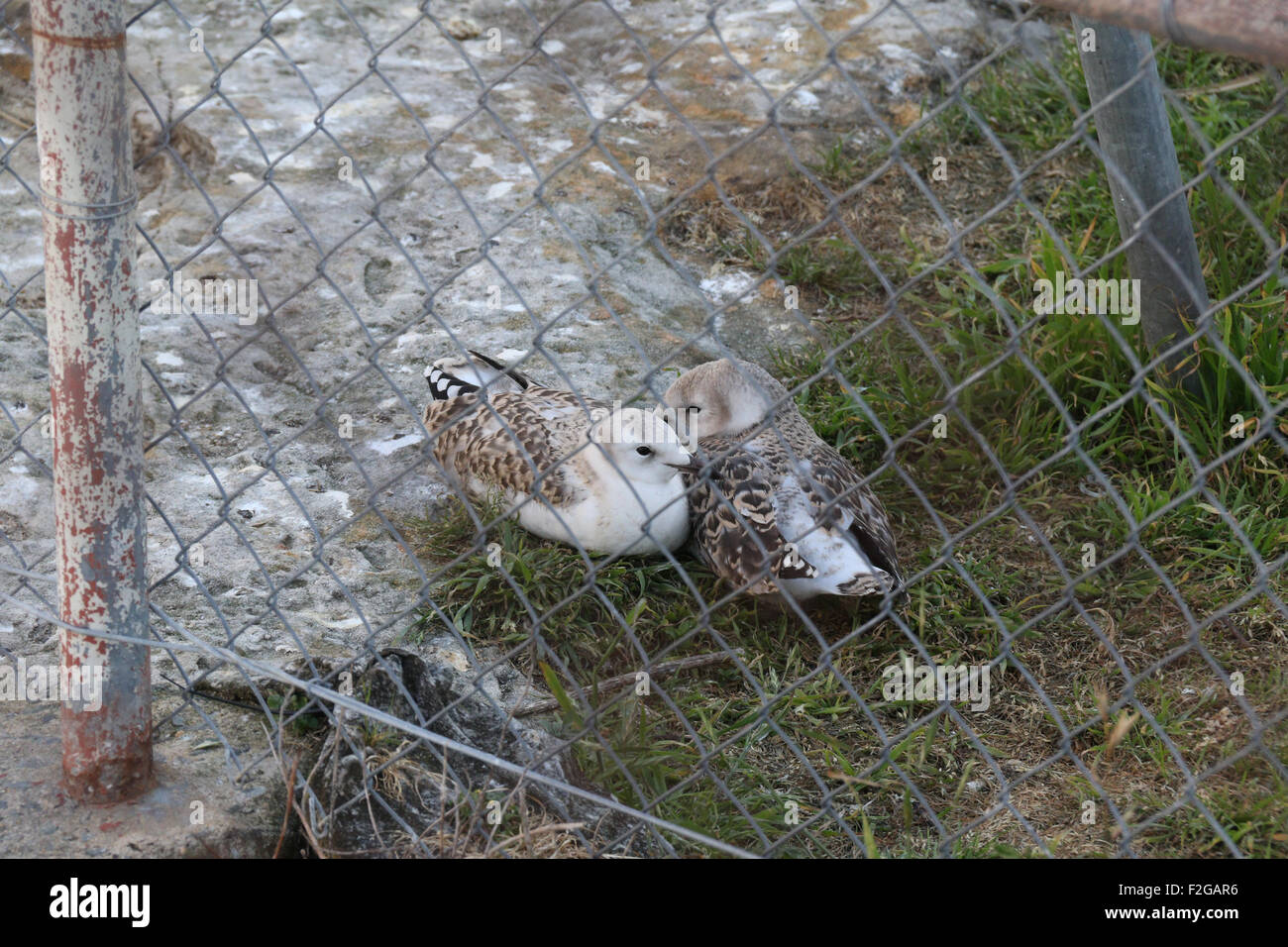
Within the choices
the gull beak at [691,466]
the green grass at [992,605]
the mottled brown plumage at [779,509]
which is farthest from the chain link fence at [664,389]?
the gull beak at [691,466]

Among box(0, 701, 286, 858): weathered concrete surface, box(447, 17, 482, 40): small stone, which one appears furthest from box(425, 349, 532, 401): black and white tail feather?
box(447, 17, 482, 40): small stone

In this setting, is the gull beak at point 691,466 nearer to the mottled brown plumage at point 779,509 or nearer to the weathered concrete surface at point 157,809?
the mottled brown plumage at point 779,509

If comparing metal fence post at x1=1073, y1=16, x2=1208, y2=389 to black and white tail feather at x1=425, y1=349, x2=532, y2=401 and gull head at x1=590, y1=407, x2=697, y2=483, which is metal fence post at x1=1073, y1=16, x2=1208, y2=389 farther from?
black and white tail feather at x1=425, y1=349, x2=532, y2=401

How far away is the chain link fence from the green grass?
0.01m

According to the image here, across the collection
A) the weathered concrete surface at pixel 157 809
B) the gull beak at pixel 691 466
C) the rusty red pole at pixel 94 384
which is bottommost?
the gull beak at pixel 691 466

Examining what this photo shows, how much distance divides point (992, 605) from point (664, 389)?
1464 millimetres

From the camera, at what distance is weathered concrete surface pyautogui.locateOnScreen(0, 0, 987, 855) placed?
120 inches

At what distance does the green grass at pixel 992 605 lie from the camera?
255 centimetres

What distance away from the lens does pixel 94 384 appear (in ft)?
6.57

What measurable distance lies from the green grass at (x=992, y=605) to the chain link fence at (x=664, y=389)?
0.01m

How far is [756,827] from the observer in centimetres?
227

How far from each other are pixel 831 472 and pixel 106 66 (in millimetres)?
2039

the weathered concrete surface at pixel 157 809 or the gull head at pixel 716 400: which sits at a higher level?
the weathered concrete surface at pixel 157 809
